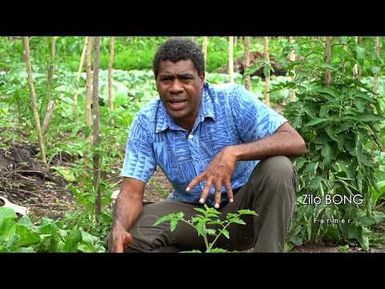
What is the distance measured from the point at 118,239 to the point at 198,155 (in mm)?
544

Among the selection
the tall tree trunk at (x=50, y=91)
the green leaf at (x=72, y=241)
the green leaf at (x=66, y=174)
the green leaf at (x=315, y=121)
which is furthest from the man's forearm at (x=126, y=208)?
the tall tree trunk at (x=50, y=91)

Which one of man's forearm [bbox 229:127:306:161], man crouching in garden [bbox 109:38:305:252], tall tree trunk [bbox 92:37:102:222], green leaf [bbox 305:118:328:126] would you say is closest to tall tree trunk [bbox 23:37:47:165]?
tall tree trunk [bbox 92:37:102:222]

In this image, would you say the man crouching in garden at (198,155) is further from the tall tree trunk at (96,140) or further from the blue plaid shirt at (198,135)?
the tall tree trunk at (96,140)

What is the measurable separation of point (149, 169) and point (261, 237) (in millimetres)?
621

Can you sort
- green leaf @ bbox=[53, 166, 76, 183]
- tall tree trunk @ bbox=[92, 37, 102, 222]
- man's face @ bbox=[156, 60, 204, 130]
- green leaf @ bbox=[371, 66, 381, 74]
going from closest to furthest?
man's face @ bbox=[156, 60, 204, 130] < tall tree trunk @ bbox=[92, 37, 102, 222] < green leaf @ bbox=[371, 66, 381, 74] < green leaf @ bbox=[53, 166, 76, 183]

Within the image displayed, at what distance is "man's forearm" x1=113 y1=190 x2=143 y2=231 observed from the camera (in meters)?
3.64

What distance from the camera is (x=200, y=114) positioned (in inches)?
146

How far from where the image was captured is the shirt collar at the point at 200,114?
3701 millimetres

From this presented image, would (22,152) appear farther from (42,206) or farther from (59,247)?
(59,247)

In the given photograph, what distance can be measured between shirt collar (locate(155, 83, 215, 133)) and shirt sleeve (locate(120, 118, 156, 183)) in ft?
0.26

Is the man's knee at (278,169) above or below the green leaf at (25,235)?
above

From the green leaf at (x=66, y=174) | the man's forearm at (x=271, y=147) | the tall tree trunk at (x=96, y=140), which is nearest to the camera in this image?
the man's forearm at (x=271, y=147)

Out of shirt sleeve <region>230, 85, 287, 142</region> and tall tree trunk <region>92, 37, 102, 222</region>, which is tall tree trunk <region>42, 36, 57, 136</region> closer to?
tall tree trunk <region>92, 37, 102, 222</region>

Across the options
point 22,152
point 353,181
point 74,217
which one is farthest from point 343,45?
point 22,152
